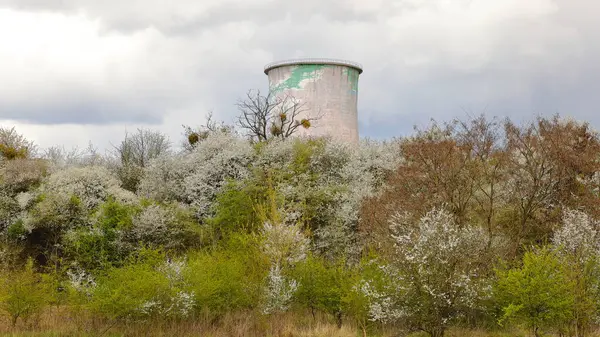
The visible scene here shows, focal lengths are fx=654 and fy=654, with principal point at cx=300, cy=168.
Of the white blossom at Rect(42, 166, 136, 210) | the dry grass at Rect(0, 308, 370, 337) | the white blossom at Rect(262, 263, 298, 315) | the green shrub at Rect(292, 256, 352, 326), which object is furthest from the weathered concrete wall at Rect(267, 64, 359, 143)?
the dry grass at Rect(0, 308, 370, 337)

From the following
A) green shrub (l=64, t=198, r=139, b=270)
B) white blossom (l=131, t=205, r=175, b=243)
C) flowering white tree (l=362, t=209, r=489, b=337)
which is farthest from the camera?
white blossom (l=131, t=205, r=175, b=243)

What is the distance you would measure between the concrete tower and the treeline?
14.6ft

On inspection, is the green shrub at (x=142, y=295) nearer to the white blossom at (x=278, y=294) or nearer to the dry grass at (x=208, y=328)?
the dry grass at (x=208, y=328)

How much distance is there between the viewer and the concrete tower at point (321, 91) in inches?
1351

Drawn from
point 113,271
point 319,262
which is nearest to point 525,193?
point 319,262

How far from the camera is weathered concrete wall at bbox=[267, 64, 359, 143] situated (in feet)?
113

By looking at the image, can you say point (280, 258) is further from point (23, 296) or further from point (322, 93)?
point (322, 93)

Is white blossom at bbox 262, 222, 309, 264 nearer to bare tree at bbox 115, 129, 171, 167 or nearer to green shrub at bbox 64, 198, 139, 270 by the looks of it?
green shrub at bbox 64, 198, 139, 270

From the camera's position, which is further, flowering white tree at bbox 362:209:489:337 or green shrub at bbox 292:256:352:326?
green shrub at bbox 292:256:352:326

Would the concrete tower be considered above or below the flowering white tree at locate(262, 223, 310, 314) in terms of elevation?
above

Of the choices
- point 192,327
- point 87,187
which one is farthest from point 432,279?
point 87,187

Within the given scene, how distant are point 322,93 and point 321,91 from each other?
0.39 ft

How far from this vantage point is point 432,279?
14.2m

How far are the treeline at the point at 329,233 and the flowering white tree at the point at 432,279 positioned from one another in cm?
5
